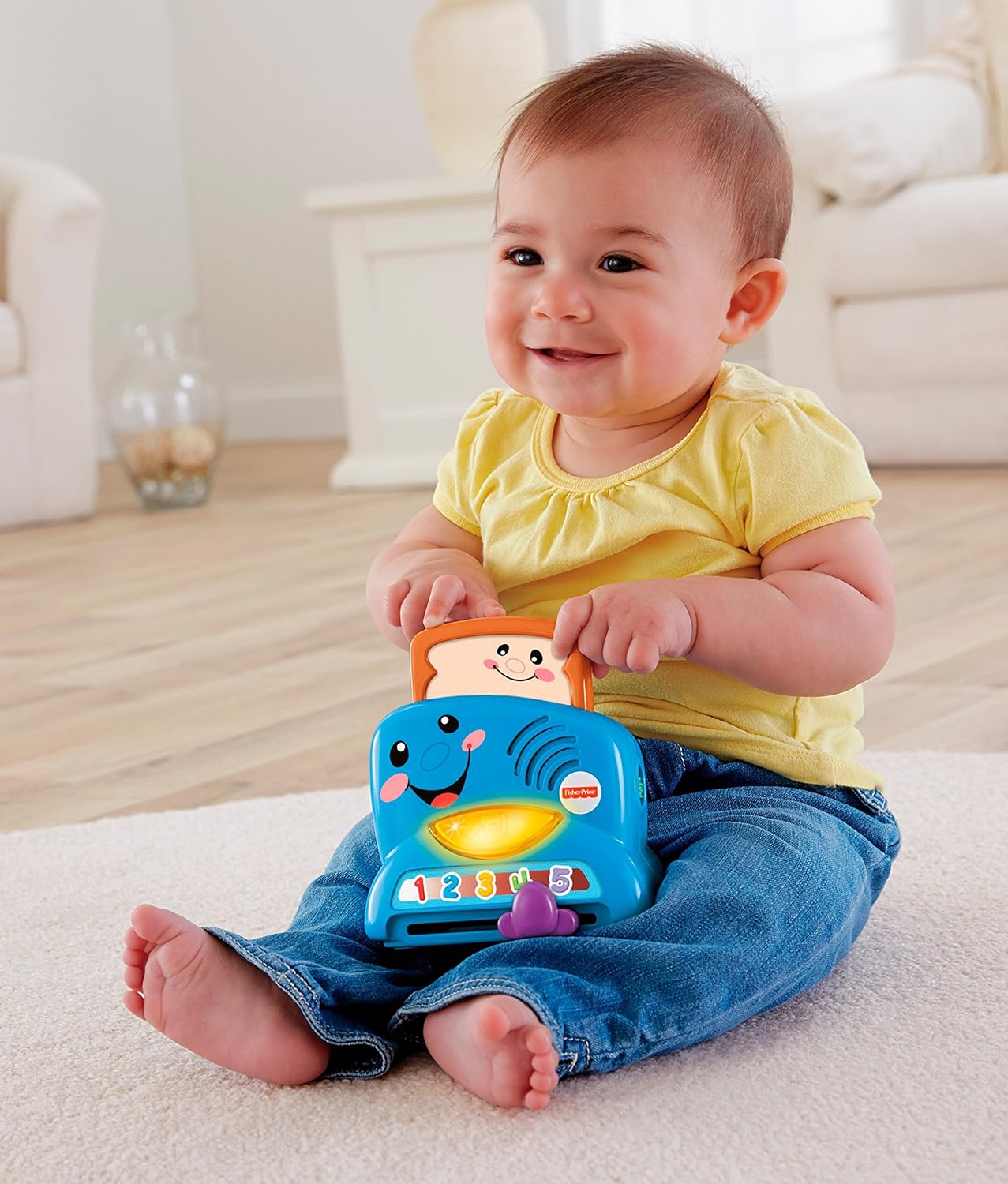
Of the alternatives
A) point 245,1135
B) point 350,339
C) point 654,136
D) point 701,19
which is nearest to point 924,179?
point 350,339

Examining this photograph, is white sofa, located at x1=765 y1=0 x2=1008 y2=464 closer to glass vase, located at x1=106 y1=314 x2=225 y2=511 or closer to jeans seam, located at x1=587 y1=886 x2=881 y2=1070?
glass vase, located at x1=106 y1=314 x2=225 y2=511

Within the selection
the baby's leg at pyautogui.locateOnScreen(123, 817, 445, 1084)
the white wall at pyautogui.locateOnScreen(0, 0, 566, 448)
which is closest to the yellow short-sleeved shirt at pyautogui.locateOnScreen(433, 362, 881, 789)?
the baby's leg at pyautogui.locateOnScreen(123, 817, 445, 1084)

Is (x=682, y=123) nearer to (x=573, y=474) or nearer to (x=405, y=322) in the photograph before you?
(x=573, y=474)

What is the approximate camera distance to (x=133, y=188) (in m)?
4.45

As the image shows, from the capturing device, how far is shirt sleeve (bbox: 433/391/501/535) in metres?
Answer: 0.93

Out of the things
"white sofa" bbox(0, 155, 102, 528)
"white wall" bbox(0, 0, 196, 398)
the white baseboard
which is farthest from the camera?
the white baseboard

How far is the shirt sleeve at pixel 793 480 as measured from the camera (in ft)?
2.63

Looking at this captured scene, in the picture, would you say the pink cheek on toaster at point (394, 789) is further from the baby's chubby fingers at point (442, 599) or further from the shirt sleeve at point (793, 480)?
the shirt sleeve at point (793, 480)

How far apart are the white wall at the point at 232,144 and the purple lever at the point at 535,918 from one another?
12.1 feet

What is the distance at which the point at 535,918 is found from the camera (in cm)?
68

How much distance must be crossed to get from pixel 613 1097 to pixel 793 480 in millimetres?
323

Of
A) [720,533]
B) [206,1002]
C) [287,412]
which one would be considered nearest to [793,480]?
[720,533]

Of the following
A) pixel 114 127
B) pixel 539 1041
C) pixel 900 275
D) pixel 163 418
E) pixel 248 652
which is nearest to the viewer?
pixel 539 1041

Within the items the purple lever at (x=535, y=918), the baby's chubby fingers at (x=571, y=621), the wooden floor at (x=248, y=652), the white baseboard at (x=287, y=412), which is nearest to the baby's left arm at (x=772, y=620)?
the baby's chubby fingers at (x=571, y=621)
